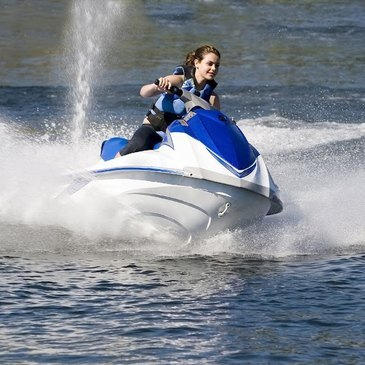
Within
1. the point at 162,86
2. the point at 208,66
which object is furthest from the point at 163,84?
the point at 208,66

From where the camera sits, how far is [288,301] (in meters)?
8.56

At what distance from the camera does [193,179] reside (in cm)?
970

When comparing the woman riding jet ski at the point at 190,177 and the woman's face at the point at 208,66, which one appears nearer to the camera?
the woman riding jet ski at the point at 190,177

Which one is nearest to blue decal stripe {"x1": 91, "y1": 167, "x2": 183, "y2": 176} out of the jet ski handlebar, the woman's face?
the jet ski handlebar

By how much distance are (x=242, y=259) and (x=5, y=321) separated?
100 inches

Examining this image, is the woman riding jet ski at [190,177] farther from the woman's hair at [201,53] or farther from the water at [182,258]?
the water at [182,258]

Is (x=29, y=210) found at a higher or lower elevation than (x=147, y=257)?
higher

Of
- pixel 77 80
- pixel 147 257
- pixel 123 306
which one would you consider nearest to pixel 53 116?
pixel 77 80

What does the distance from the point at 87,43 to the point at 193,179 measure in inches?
671

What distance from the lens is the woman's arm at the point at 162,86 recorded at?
32.7 ft

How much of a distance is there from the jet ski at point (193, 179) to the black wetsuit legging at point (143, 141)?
0.32ft

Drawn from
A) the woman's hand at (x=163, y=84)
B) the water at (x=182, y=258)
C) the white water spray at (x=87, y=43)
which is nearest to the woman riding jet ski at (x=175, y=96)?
the woman's hand at (x=163, y=84)

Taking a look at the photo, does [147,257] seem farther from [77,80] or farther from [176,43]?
[176,43]

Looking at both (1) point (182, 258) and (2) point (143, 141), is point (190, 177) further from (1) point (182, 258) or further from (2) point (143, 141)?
(2) point (143, 141)
